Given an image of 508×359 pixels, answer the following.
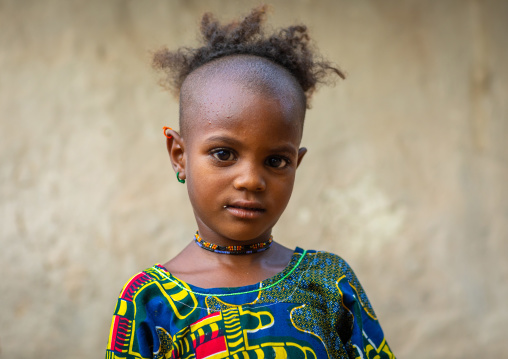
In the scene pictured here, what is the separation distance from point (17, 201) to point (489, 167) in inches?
107

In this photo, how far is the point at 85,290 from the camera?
3021 mm

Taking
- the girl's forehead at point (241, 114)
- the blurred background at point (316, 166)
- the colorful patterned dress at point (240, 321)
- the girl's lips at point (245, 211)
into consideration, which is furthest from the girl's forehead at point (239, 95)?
the blurred background at point (316, 166)

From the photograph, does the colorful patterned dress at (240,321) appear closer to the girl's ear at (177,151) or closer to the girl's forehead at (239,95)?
the girl's ear at (177,151)

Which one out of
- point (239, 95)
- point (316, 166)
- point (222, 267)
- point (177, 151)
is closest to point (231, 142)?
point (239, 95)

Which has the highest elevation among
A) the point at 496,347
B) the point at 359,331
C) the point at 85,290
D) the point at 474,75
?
the point at 474,75

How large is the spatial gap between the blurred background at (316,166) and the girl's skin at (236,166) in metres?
1.58

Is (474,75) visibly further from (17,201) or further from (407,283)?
(17,201)

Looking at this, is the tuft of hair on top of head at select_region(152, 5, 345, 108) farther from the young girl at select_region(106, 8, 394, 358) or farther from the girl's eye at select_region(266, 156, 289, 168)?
the girl's eye at select_region(266, 156, 289, 168)

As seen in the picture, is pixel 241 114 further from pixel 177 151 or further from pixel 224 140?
pixel 177 151

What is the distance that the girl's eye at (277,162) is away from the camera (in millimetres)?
1542

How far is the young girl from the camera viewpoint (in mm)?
1461

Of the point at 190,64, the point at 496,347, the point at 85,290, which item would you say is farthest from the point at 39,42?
the point at 496,347

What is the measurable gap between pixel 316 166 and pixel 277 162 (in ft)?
5.75

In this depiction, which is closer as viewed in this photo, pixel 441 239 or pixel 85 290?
pixel 85 290
